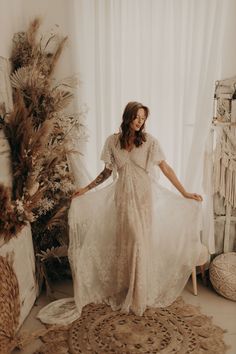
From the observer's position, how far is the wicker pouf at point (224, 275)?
2807mm

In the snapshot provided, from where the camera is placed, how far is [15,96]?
2.73m

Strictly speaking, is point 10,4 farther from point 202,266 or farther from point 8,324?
point 202,266

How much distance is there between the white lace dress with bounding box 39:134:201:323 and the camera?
8.41 feet

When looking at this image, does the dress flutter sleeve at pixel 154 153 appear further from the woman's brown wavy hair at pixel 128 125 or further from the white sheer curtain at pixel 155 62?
the white sheer curtain at pixel 155 62

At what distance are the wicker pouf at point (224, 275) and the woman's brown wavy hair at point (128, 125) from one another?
3.98ft

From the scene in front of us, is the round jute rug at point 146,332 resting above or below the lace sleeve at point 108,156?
below

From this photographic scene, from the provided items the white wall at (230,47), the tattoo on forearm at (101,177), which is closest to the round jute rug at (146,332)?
the tattoo on forearm at (101,177)

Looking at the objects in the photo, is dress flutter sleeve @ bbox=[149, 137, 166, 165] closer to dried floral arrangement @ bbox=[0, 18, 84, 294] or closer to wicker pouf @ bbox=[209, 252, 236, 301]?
dried floral arrangement @ bbox=[0, 18, 84, 294]

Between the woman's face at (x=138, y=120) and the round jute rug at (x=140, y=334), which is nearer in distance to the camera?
the round jute rug at (x=140, y=334)

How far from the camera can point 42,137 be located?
250cm

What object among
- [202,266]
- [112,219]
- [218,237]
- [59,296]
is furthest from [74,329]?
[218,237]

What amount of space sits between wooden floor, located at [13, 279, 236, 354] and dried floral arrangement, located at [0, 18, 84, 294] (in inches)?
7.1

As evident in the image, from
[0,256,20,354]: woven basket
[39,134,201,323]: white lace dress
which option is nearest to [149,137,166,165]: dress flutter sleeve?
[39,134,201,323]: white lace dress

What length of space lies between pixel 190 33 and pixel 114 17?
60cm
